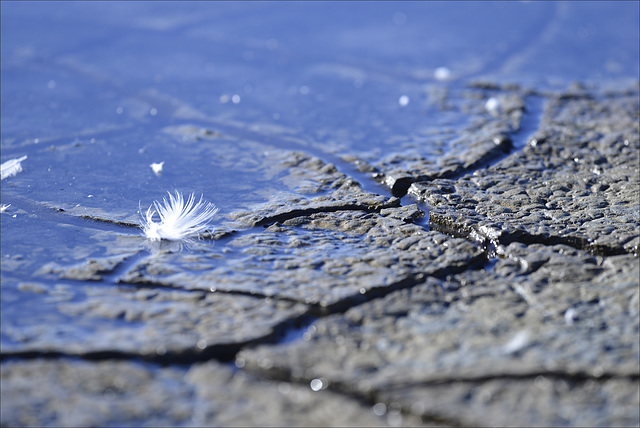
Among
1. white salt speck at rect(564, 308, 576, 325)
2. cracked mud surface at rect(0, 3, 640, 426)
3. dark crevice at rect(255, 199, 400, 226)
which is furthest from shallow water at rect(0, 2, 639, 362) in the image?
white salt speck at rect(564, 308, 576, 325)

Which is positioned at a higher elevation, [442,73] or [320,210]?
[442,73]

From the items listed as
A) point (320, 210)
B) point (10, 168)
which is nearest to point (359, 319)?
point (320, 210)

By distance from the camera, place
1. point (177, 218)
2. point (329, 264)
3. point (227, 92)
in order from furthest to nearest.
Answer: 1. point (227, 92)
2. point (177, 218)
3. point (329, 264)

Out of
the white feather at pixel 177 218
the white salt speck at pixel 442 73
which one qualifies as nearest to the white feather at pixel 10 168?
the white feather at pixel 177 218

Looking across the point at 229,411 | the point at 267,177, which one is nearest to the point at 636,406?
the point at 229,411

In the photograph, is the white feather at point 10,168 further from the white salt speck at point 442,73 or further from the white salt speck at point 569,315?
the white salt speck at point 442,73

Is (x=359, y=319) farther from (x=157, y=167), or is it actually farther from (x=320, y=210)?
(x=157, y=167)

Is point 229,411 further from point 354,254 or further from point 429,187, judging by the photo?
point 429,187
